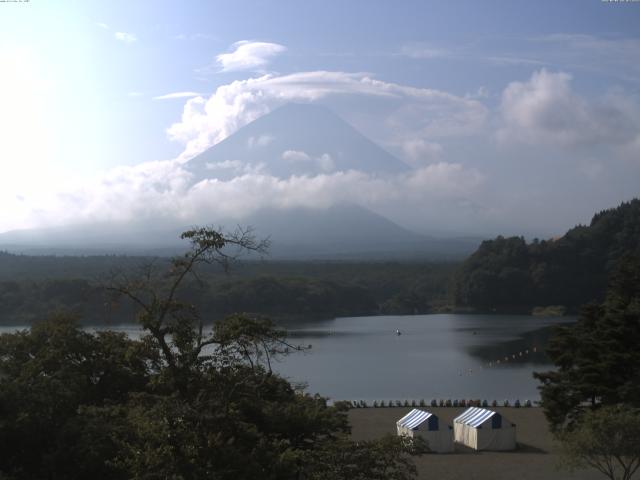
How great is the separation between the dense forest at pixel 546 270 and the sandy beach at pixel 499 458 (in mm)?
39275

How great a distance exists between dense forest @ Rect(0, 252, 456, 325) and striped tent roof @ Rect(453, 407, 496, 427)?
66.3 ft

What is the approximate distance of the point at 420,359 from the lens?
29.7 metres

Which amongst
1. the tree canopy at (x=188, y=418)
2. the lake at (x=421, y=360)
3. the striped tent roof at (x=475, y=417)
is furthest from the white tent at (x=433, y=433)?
the tree canopy at (x=188, y=418)

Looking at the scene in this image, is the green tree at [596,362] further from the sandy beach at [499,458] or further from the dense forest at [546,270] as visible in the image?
the dense forest at [546,270]

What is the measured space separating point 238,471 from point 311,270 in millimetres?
68098

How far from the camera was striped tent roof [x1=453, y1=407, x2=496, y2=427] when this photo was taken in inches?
537

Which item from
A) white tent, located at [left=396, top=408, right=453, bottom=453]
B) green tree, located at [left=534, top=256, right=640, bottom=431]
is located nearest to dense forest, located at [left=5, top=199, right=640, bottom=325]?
white tent, located at [left=396, top=408, right=453, bottom=453]

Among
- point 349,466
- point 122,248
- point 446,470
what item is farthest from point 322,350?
point 122,248

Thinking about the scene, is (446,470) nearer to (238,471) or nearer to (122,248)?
(238,471)

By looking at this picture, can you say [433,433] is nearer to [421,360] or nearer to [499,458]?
[499,458]

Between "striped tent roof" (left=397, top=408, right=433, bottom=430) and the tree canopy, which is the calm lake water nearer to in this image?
"striped tent roof" (left=397, top=408, right=433, bottom=430)

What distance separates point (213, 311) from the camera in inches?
1887

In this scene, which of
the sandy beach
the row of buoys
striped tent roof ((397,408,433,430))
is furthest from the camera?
the row of buoys

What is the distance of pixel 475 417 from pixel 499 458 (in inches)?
46.7
